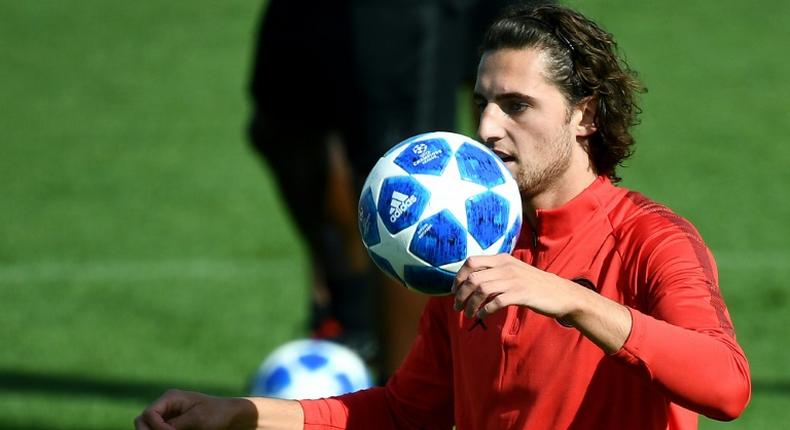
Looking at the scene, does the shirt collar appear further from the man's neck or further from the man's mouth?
the man's mouth

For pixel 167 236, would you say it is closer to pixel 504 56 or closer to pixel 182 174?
pixel 182 174

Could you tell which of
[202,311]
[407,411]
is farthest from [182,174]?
[407,411]

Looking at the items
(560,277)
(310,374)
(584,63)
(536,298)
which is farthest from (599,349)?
(310,374)

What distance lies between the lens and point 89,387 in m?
7.11

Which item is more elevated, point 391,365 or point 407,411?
point 407,411

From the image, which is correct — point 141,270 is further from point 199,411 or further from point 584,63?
point 584,63

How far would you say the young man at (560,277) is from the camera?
3.16m

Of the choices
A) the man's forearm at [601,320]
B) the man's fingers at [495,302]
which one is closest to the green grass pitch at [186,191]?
the man's forearm at [601,320]

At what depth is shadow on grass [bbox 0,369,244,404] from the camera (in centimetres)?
693

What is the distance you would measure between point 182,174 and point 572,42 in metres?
8.53

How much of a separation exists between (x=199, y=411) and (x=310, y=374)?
2.49 meters

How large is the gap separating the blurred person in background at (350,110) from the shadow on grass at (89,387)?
2.88ft

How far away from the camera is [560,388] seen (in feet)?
10.8

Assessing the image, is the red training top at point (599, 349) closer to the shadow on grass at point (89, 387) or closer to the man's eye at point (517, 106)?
the man's eye at point (517, 106)
